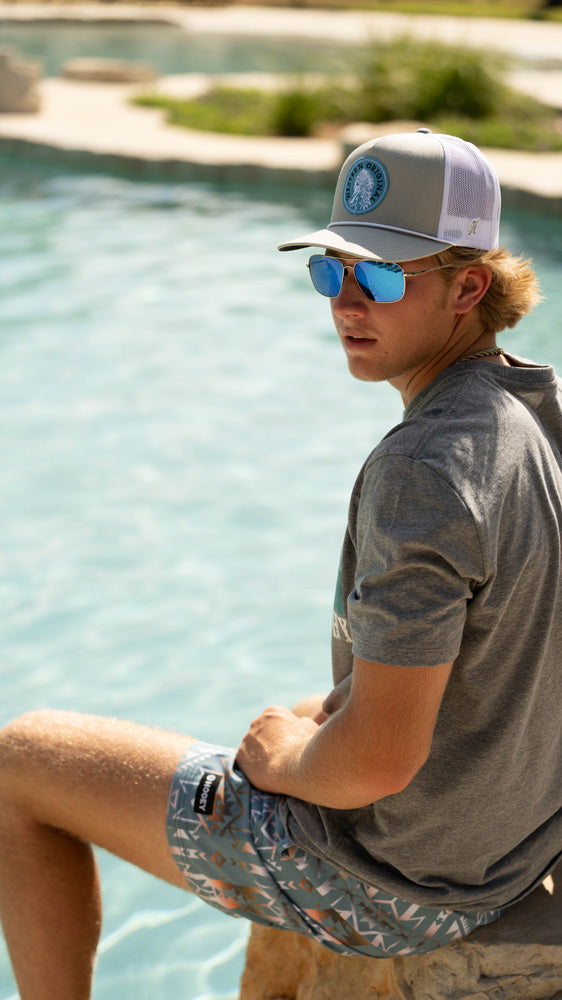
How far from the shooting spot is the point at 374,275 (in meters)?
1.63

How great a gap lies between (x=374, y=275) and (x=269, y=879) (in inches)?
39.2

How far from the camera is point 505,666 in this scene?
153cm

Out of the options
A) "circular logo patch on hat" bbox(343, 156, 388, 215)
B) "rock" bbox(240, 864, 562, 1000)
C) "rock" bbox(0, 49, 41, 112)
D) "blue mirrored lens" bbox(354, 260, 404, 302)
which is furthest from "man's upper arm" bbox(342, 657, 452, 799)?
"rock" bbox(0, 49, 41, 112)

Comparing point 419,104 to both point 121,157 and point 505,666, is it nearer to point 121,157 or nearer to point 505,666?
point 121,157

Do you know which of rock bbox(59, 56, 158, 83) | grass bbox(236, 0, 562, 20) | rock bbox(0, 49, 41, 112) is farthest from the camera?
grass bbox(236, 0, 562, 20)

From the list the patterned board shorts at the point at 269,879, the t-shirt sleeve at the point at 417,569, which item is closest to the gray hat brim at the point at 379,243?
the t-shirt sleeve at the point at 417,569

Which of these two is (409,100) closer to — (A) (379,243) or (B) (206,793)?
(A) (379,243)

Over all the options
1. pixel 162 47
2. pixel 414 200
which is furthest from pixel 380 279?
pixel 162 47

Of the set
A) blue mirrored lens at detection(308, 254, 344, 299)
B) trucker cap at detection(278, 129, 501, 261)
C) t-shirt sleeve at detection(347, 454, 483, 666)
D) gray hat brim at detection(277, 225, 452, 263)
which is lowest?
t-shirt sleeve at detection(347, 454, 483, 666)

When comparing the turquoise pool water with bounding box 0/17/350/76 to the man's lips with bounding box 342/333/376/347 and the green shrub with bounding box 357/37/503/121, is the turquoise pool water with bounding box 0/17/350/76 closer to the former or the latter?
the green shrub with bounding box 357/37/503/121

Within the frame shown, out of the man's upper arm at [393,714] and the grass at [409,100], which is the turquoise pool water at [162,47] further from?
the man's upper arm at [393,714]

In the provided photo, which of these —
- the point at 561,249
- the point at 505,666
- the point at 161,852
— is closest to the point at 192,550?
the point at 161,852

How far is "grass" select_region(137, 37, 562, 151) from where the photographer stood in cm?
1200

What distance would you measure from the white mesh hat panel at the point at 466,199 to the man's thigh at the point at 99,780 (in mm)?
994
